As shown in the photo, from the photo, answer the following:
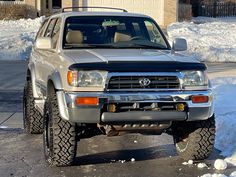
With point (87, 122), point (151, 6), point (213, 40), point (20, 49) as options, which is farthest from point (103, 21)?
point (151, 6)

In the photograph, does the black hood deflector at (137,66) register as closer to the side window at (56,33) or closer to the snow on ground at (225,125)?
the snow on ground at (225,125)

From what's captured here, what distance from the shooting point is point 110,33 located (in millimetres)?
8203

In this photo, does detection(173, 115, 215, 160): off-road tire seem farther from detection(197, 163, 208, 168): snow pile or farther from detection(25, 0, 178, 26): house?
detection(25, 0, 178, 26): house

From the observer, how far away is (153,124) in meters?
6.80

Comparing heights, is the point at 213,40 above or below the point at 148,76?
below

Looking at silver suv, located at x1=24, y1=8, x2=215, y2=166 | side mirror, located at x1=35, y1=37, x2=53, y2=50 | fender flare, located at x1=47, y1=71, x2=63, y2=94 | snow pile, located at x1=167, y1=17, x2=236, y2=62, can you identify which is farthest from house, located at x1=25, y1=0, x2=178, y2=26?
fender flare, located at x1=47, y1=71, x2=63, y2=94

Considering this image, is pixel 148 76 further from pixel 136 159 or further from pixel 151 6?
pixel 151 6

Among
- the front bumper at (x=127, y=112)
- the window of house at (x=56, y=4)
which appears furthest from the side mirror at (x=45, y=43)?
the window of house at (x=56, y=4)

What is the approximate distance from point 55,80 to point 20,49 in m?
13.9

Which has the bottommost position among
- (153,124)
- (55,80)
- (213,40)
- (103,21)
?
(213,40)

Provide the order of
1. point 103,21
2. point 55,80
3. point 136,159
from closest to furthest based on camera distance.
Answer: point 55,80 < point 136,159 < point 103,21

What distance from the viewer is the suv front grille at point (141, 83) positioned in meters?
6.67

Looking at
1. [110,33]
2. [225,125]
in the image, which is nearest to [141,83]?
[110,33]

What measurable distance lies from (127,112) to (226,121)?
2.78 m
